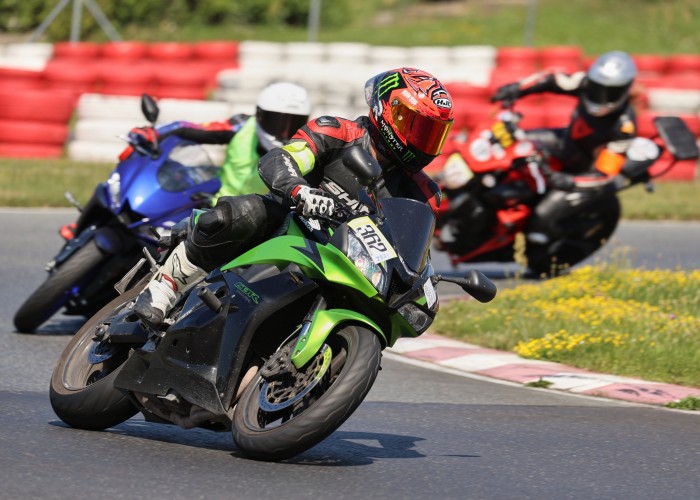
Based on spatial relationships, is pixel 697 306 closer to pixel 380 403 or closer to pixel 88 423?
pixel 380 403

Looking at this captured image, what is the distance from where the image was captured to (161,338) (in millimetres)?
5473

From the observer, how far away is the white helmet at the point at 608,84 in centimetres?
1150

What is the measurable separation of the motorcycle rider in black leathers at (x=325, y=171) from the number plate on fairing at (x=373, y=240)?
18 centimetres

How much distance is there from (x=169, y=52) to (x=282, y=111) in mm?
16214

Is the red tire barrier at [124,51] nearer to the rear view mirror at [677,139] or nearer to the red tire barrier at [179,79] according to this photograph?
the red tire barrier at [179,79]

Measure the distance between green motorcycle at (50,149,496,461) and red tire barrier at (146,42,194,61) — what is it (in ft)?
62.9

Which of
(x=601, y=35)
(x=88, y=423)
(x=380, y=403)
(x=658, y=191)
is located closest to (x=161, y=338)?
(x=88, y=423)

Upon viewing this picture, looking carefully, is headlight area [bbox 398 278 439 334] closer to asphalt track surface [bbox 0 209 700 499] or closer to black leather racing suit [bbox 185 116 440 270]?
black leather racing suit [bbox 185 116 440 270]

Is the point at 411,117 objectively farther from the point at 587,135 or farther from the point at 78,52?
the point at 78,52

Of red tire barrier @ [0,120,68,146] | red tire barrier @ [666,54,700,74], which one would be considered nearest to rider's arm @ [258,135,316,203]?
→ red tire barrier @ [0,120,68,146]

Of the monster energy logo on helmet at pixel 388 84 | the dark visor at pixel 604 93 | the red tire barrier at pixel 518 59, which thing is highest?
the monster energy logo on helmet at pixel 388 84

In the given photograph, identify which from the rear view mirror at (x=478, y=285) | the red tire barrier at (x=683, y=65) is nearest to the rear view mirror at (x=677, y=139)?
the rear view mirror at (x=478, y=285)

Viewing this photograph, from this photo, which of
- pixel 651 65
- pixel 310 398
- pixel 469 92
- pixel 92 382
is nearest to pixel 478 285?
pixel 310 398

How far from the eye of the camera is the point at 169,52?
79.9 feet
